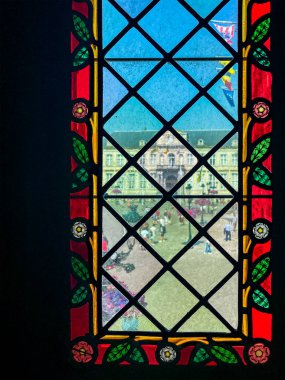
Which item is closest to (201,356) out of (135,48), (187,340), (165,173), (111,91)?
(187,340)

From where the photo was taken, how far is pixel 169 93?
1.58 m

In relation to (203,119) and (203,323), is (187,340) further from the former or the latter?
(203,119)

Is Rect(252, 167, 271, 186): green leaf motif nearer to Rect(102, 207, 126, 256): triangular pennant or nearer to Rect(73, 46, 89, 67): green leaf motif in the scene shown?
Rect(102, 207, 126, 256): triangular pennant

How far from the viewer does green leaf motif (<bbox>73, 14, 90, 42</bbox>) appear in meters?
1.57

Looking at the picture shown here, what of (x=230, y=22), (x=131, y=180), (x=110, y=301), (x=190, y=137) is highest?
(x=230, y=22)

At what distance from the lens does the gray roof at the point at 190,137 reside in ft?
5.16

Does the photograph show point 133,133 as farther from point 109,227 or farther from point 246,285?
→ point 246,285

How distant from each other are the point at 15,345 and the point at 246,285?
2.31 feet

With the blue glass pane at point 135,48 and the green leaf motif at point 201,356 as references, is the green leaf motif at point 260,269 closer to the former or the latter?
the green leaf motif at point 201,356

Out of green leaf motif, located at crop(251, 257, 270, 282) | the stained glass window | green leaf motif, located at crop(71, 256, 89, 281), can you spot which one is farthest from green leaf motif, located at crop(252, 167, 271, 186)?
green leaf motif, located at crop(71, 256, 89, 281)

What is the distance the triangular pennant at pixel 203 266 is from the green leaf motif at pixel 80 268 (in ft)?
0.87

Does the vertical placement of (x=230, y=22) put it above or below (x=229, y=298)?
above

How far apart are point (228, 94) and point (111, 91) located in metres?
0.35

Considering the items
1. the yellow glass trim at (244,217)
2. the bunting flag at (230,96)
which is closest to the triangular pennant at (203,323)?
the yellow glass trim at (244,217)
